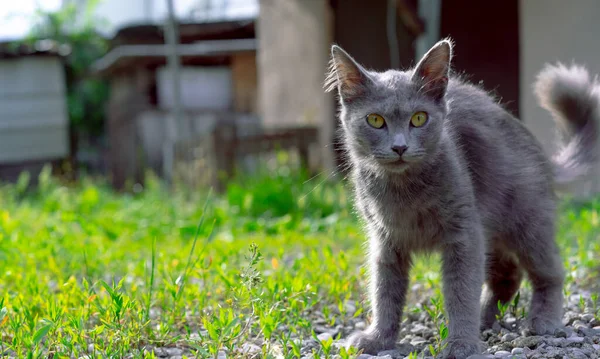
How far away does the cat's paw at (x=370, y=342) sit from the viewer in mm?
2883

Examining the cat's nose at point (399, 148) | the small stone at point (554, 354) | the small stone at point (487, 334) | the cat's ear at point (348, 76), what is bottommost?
the small stone at point (487, 334)

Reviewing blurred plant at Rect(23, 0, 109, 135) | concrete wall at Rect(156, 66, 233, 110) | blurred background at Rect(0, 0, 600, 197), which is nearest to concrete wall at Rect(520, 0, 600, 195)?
blurred background at Rect(0, 0, 600, 197)

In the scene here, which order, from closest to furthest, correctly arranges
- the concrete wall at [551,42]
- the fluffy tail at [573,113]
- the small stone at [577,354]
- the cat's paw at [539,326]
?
the small stone at [577,354] → the cat's paw at [539,326] → the fluffy tail at [573,113] → the concrete wall at [551,42]

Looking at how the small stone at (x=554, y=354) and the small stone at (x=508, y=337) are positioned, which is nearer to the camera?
the small stone at (x=554, y=354)

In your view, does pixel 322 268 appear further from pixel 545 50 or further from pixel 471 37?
pixel 471 37

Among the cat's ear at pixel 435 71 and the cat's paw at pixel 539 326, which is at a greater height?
the cat's ear at pixel 435 71

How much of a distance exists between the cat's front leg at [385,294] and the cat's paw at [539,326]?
589 millimetres

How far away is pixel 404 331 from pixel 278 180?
4505 mm

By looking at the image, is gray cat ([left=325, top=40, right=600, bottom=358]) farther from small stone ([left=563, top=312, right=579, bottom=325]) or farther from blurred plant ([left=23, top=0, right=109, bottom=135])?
blurred plant ([left=23, top=0, right=109, bottom=135])

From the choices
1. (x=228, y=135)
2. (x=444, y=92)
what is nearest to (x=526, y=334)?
(x=444, y=92)

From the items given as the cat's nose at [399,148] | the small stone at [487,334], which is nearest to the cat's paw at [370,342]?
the small stone at [487,334]

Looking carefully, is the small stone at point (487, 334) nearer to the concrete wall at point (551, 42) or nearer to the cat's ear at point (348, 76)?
the cat's ear at point (348, 76)

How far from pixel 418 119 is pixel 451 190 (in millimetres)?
326

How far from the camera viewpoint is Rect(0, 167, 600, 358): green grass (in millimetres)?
2695
